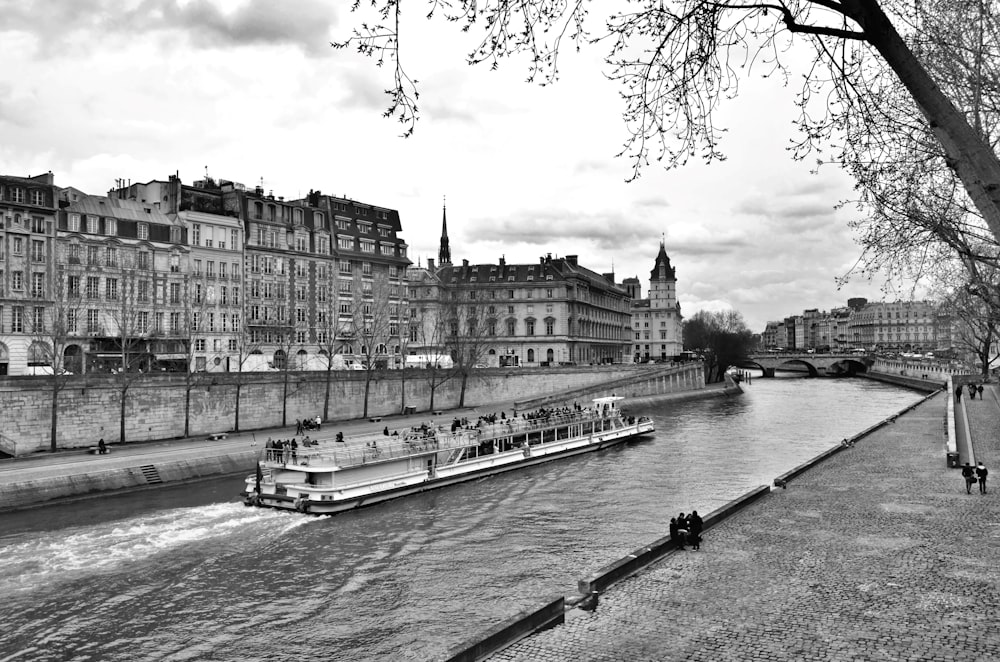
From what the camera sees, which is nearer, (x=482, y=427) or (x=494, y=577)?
(x=494, y=577)

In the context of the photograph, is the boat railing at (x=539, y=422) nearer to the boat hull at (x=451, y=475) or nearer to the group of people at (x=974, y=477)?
the boat hull at (x=451, y=475)

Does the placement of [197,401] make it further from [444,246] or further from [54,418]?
[444,246]

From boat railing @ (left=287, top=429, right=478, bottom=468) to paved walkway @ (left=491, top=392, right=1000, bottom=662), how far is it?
16174 mm

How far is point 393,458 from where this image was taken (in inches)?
1367

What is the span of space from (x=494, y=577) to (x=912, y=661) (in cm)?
1109

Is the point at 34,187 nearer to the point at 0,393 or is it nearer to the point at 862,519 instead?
the point at 0,393

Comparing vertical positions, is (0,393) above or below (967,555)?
above

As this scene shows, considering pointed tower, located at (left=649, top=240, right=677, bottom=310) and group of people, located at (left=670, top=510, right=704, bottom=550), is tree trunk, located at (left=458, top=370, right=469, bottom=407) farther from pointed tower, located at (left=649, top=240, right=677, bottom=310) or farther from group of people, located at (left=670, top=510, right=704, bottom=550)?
pointed tower, located at (left=649, top=240, right=677, bottom=310)

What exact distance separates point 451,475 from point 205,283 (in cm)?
3348

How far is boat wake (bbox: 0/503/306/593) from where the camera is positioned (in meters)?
22.3

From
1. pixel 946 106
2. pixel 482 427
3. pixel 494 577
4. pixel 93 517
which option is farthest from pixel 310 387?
pixel 946 106

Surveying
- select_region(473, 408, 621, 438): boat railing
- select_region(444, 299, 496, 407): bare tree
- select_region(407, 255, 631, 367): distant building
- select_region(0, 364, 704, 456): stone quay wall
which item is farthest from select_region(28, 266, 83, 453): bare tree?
select_region(407, 255, 631, 367): distant building

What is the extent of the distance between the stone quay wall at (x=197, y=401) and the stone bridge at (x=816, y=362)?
86993mm

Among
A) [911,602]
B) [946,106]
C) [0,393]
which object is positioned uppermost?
[946,106]
